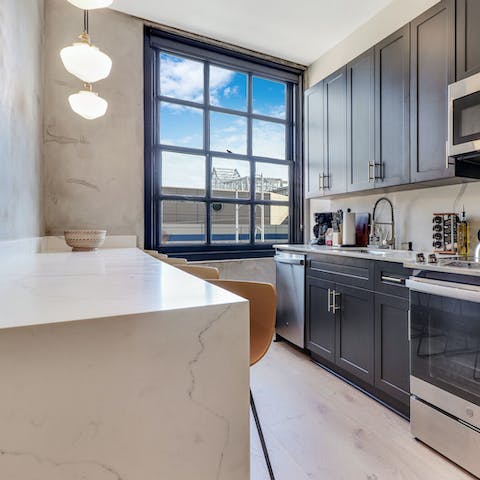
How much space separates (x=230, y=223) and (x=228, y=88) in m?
1.38

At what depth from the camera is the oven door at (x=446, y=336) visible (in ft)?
4.52

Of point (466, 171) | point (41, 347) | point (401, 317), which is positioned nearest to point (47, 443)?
point (41, 347)

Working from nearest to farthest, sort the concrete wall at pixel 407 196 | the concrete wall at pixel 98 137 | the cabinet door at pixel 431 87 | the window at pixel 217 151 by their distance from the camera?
the cabinet door at pixel 431 87, the concrete wall at pixel 407 196, the concrete wall at pixel 98 137, the window at pixel 217 151

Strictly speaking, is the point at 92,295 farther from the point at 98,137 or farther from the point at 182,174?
the point at 182,174

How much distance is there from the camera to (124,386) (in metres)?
0.52

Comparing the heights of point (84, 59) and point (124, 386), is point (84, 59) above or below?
above

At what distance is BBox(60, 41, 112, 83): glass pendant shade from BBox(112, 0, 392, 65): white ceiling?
1.41 m

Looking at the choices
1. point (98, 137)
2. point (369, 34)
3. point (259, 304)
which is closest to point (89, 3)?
point (259, 304)

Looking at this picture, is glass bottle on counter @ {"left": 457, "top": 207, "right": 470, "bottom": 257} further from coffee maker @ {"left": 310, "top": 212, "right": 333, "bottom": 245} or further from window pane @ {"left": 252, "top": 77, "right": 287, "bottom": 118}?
window pane @ {"left": 252, "top": 77, "right": 287, "bottom": 118}

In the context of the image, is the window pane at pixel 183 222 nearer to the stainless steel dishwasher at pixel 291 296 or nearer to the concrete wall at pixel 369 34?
the stainless steel dishwasher at pixel 291 296

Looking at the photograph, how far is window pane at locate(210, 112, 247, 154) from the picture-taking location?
3.20 metres

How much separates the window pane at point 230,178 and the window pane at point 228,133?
13 cm

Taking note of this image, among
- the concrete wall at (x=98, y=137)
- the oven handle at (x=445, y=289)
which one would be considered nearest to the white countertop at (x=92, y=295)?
the oven handle at (x=445, y=289)

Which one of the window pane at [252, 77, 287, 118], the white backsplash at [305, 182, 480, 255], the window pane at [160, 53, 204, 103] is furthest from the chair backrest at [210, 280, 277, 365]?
the window pane at [252, 77, 287, 118]
